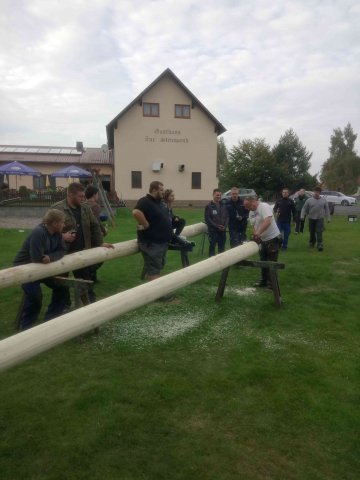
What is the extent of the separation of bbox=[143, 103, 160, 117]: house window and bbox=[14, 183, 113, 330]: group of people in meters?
23.6

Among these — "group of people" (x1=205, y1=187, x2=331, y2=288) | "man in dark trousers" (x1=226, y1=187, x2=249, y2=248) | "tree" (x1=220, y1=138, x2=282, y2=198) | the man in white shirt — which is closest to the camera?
the man in white shirt

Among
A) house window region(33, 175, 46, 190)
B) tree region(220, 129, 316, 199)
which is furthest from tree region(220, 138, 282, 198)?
house window region(33, 175, 46, 190)

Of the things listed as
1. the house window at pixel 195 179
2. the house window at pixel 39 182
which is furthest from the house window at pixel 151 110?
the house window at pixel 39 182

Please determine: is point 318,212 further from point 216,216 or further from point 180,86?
point 180,86

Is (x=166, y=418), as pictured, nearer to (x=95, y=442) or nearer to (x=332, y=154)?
(x=95, y=442)

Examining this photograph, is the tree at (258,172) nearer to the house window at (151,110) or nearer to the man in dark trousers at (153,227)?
the house window at (151,110)

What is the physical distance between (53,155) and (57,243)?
31.4m

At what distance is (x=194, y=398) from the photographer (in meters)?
3.55

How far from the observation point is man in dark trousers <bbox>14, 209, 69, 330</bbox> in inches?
177

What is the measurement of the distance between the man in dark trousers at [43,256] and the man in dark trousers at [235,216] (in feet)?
16.9

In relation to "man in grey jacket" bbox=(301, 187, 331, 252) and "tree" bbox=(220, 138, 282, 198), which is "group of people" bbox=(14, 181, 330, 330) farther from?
"tree" bbox=(220, 138, 282, 198)

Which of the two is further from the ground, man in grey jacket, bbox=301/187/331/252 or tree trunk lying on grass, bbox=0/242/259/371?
man in grey jacket, bbox=301/187/331/252

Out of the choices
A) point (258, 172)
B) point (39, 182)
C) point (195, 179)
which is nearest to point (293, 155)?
point (258, 172)

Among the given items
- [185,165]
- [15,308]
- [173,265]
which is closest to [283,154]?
[185,165]
